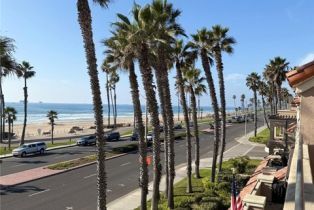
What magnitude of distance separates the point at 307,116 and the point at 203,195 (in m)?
15.7

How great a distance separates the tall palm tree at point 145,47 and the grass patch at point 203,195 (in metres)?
2.56

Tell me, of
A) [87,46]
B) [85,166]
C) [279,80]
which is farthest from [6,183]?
[279,80]

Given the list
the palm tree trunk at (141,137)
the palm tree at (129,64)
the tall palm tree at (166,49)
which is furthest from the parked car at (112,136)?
the palm tree trunk at (141,137)

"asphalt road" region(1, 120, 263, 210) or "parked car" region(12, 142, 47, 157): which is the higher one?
"parked car" region(12, 142, 47, 157)

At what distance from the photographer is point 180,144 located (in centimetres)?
6062

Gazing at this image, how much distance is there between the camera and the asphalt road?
24.7 m

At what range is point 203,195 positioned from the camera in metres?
23.2

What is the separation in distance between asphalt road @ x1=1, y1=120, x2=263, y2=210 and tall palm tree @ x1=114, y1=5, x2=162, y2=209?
23.9 ft

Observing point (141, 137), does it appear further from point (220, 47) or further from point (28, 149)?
point (28, 149)

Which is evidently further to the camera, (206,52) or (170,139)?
(206,52)

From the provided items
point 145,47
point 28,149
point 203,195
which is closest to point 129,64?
point 145,47

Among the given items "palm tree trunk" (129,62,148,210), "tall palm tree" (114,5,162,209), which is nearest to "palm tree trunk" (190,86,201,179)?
"tall palm tree" (114,5,162,209)

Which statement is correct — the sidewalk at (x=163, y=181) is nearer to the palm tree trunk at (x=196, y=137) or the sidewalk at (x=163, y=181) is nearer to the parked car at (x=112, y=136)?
the palm tree trunk at (x=196, y=137)

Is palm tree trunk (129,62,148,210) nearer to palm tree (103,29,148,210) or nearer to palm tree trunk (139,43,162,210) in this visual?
palm tree (103,29,148,210)
